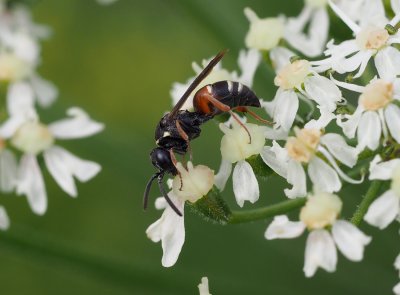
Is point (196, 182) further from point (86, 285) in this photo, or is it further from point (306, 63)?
point (86, 285)

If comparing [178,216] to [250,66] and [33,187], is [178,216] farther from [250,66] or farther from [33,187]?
[33,187]

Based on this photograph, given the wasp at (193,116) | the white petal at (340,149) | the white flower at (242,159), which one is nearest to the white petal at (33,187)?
the wasp at (193,116)

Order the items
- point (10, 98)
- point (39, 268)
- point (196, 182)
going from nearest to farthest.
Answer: point (196, 182)
point (10, 98)
point (39, 268)

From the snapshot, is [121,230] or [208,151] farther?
[121,230]

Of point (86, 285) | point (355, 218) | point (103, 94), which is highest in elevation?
point (103, 94)

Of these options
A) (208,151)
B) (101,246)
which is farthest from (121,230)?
(208,151)

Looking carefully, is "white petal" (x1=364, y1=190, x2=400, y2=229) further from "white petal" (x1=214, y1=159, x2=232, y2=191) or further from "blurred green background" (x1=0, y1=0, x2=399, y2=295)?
"blurred green background" (x1=0, y1=0, x2=399, y2=295)

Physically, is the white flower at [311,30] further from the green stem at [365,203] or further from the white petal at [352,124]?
the green stem at [365,203]
